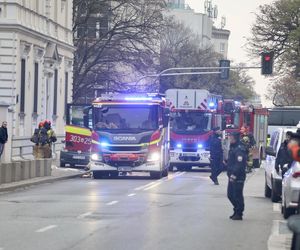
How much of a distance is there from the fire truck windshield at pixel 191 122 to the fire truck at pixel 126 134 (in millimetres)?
8140

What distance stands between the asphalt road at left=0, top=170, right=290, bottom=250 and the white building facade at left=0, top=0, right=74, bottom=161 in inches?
561

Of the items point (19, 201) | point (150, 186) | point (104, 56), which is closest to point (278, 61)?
point (104, 56)

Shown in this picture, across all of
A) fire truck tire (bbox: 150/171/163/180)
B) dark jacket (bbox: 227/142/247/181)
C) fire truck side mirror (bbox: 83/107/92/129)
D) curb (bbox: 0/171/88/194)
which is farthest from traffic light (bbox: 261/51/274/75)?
dark jacket (bbox: 227/142/247/181)

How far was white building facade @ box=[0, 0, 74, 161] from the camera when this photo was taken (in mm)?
47562

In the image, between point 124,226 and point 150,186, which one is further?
point 150,186

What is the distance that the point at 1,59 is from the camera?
158 feet

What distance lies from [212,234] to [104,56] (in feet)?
162

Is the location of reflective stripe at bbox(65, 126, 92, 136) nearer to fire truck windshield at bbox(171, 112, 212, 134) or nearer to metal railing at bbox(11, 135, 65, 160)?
metal railing at bbox(11, 135, 65, 160)

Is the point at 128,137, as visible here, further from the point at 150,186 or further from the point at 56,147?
the point at 56,147

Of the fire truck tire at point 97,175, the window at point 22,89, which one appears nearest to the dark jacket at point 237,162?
the fire truck tire at point 97,175

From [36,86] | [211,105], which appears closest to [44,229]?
[211,105]

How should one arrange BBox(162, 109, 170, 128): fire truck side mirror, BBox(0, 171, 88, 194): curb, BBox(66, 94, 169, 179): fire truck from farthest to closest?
BBox(162, 109, 170, 128): fire truck side mirror < BBox(66, 94, 169, 179): fire truck < BBox(0, 171, 88, 194): curb

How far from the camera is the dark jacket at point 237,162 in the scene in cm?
1841

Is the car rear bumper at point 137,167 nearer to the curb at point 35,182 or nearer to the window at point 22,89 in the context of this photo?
the curb at point 35,182
